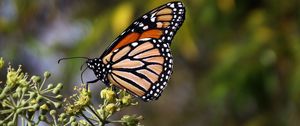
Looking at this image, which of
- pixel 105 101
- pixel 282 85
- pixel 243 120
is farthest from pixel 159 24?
pixel 243 120

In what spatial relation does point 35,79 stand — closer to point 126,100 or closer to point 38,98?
point 38,98

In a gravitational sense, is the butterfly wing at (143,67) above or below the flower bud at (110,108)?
above

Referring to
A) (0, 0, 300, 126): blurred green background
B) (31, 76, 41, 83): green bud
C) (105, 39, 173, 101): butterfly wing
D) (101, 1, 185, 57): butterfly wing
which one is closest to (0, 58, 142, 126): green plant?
(31, 76, 41, 83): green bud

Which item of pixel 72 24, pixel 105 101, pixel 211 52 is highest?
pixel 72 24

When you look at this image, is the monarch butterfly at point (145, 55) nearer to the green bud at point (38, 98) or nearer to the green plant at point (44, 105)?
the green plant at point (44, 105)

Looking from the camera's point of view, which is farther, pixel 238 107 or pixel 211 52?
pixel 211 52

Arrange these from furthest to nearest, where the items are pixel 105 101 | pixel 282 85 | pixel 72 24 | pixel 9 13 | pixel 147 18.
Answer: pixel 72 24, pixel 9 13, pixel 282 85, pixel 147 18, pixel 105 101

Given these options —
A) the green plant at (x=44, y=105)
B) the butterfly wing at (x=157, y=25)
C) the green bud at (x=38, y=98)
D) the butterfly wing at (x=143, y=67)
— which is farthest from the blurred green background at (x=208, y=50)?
the green bud at (x=38, y=98)

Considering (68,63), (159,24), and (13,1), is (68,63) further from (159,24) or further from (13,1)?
(159,24)
